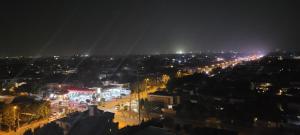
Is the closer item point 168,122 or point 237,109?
point 168,122

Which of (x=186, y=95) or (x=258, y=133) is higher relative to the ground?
(x=186, y=95)

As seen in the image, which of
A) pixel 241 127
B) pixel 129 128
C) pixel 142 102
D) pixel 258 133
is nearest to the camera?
pixel 129 128

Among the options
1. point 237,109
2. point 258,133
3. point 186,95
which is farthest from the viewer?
point 186,95

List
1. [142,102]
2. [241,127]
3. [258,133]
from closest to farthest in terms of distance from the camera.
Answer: [258,133]
[241,127]
[142,102]

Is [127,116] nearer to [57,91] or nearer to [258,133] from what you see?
[258,133]

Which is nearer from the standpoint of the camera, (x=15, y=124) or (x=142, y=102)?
(x=15, y=124)

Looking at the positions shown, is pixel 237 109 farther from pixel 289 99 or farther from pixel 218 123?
pixel 289 99

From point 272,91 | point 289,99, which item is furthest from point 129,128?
point 272,91

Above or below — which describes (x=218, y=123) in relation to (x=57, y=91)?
below

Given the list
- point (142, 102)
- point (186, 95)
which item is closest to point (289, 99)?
point (186, 95)
